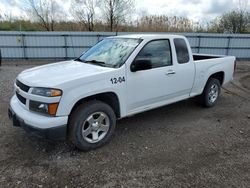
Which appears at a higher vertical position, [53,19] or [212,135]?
[53,19]

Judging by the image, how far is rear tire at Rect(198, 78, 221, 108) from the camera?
17.7ft

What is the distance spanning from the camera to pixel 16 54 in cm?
1491

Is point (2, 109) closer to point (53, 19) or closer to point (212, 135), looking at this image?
point (212, 135)

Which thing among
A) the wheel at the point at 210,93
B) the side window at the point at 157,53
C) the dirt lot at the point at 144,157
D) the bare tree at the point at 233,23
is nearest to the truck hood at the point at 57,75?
the side window at the point at 157,53

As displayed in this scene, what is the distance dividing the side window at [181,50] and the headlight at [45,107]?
2.70 metres

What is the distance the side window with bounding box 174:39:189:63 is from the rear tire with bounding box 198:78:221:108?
120 cm

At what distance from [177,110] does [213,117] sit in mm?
852

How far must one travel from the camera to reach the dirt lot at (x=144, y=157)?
2840mm

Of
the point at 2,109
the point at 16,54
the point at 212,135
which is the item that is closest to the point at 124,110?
the point at 212,135

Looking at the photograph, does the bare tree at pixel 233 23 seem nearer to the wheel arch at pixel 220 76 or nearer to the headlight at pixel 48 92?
the wheel arch at pixel 220 76

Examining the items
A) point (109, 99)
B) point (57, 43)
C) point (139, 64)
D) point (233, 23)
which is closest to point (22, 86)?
point (109, 99)

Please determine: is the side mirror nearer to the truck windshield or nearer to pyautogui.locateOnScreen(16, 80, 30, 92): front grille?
the truck windshield

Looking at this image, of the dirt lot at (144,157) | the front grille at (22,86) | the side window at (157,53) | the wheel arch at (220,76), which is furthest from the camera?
the wheel arch at (220,76)

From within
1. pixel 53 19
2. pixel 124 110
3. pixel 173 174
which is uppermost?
pixel 53 19
